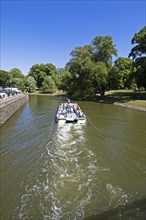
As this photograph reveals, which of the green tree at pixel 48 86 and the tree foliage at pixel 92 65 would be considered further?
the green tree at pixel 48 86

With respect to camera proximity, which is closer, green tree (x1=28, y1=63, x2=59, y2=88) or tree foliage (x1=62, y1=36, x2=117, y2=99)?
tree foliage (x1=62, y1=36, x2=117, y2=99)

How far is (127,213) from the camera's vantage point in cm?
783

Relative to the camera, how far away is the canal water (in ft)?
26.3

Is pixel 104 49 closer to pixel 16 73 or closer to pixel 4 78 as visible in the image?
pixel 4 78

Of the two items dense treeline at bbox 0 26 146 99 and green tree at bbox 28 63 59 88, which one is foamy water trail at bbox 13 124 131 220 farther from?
green tree at bbox 28 63 59 88

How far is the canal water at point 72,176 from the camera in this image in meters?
8.02

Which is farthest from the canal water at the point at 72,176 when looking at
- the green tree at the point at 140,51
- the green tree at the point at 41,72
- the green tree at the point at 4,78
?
the green tree at the point at 41,72

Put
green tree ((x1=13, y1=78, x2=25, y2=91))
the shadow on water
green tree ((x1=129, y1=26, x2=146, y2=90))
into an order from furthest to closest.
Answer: green tree ((x1=13, y1=78, x2=25, y2=91)), green tree ((x1=129, y1=26, x2=146, y2=90)), the shadow on water

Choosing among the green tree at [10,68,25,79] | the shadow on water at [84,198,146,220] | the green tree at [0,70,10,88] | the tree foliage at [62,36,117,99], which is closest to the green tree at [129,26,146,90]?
the tree foliage at [62,36,117,99]

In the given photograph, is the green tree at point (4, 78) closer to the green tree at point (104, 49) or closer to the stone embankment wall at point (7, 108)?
the green tree at point (104, 49)

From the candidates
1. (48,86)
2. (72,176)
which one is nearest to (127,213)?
(72,176)

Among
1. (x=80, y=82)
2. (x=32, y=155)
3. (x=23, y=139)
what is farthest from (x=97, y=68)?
(x=32, y=155)

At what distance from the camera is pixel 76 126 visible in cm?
2227

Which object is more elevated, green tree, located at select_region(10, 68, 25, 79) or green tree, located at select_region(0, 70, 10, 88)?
green tree, located at select_region(10, 68, 25, 79)
